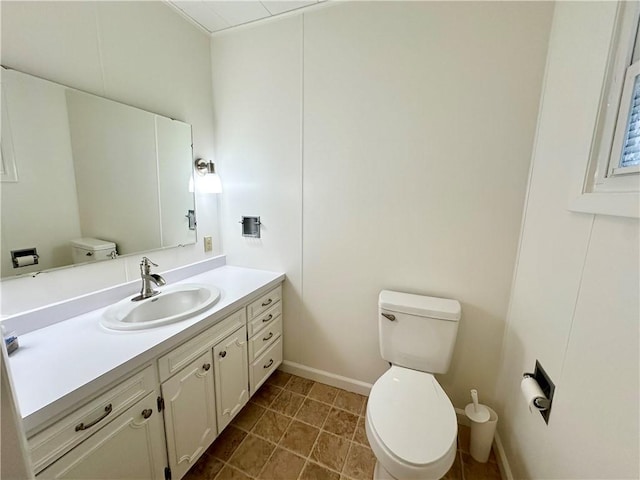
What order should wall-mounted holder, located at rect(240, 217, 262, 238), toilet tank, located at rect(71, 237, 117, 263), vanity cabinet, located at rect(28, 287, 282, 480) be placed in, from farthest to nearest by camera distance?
wall-mounted holder, located at rect(240, 217, 262, 238), toilet tank, located at rect(71, 237, 117, 263), vanity cabinet, located at rect(28, 287, 282, 480)

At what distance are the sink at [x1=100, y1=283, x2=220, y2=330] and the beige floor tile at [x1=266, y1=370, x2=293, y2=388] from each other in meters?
0.89

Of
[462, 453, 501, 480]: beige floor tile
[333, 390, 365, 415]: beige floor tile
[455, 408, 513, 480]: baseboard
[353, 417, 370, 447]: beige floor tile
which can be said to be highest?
[455, 408, 513, 480]: baseboard

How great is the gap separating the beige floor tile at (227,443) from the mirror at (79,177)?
1.17 m

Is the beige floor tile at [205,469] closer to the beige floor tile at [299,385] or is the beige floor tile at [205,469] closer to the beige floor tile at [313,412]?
the beige floor tile at [313,412]

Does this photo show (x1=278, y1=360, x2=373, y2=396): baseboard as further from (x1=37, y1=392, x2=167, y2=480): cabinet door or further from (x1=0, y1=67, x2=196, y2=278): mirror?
(x1=0, y1=67, x2=196, y2=278): mirror

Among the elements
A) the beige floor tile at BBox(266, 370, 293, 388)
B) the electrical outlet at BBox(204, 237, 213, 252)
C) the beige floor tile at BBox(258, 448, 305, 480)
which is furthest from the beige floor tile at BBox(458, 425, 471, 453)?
the electrical outlet at BBox(204, 237, 213, 252)

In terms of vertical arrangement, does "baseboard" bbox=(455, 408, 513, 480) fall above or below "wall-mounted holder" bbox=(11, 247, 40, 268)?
below

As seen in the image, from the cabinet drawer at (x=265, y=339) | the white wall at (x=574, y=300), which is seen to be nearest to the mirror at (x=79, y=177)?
the cabinet drawer at (x=265, y=339)

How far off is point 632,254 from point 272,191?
65.6 inches

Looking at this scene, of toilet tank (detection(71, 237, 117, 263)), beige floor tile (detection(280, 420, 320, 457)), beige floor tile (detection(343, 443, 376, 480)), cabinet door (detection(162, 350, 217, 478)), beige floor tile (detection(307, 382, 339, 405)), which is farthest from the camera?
beige floor tile (detection(307, 382, 339, 405))

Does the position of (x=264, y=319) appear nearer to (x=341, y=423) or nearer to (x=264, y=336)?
(x=264, y=336)

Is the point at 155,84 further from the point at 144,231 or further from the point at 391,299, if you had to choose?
the point at 391,299

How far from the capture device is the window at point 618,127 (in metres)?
0.75

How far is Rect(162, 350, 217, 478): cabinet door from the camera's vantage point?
1.10 m
